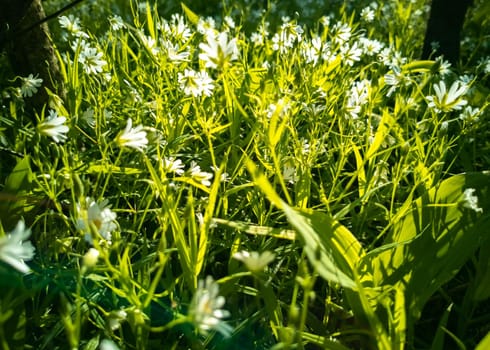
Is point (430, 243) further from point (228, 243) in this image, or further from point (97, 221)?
point (97, 221)

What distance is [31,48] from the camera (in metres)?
1.41

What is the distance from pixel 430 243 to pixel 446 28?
54.0 inches

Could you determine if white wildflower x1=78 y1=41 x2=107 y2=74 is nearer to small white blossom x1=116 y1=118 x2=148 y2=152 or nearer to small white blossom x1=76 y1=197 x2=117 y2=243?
small white blossom x1=116 y1=118 x2=148 y2=152

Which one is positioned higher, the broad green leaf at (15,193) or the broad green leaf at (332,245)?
the broad green leaf at (15,193)

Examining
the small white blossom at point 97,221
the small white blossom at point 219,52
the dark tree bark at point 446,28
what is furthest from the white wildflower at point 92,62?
the dark tree bark at point 446,28

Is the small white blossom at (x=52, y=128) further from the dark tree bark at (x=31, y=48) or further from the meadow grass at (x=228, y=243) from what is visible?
the dark tree bark at (x=31, y=48)

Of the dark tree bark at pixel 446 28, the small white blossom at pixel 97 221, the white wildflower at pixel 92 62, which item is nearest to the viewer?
the small white blossom at pixel 97 221

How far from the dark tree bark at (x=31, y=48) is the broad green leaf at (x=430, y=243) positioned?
866 millimetres

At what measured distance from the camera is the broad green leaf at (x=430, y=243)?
3.28 feet

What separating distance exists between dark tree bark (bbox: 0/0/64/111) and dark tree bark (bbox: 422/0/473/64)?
1.41 metres

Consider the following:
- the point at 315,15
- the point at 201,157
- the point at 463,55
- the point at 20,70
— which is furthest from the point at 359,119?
the point at 315,15

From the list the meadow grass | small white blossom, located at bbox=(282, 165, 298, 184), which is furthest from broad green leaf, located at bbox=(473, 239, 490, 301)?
small white blossom, located at bbox=(282, 165, 298, 184)

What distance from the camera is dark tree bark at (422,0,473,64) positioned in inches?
85.0

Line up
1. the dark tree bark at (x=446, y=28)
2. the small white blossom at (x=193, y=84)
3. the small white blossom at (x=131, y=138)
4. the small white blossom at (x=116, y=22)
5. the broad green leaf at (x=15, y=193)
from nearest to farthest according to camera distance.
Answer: the small white blossom at (x=131, y=138) < the broad green leaf at (x=15, y=193) < the small white blossom at (x=193, y=84) < the small white blossom at (x=116, y=22) < the dark tree bark at (x=446, y=28)
